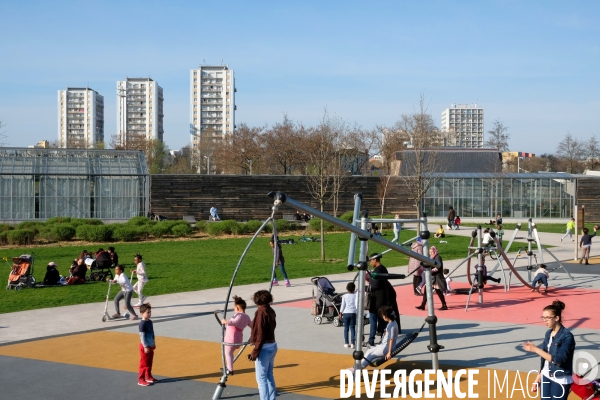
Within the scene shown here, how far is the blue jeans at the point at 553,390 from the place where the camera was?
806cm

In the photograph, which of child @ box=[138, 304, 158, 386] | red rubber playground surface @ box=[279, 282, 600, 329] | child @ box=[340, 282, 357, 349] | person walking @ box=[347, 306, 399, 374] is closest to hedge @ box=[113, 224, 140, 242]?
red rubber playground surface @ box=[279, 282, 600, 329]

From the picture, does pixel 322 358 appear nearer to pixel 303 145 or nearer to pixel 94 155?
pixel 94 155

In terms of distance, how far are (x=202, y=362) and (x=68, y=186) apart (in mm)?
37532

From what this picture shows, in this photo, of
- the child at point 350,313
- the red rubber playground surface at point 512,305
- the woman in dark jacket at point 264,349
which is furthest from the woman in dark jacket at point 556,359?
the red rubber playground surface at point 512,305

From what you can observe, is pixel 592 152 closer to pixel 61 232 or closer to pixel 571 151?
pixel 571 151

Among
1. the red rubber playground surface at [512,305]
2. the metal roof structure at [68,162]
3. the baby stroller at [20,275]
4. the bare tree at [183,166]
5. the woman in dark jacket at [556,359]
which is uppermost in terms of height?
the bare tree at [183,166]

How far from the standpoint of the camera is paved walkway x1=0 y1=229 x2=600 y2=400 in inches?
431

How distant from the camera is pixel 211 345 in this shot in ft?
45.1

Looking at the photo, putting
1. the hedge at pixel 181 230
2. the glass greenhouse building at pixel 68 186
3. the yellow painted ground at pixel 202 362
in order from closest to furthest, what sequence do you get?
the yellow painted ground at pixel 202 362
the hedge at pixel 181 230
the glass greenhouse building at pixel 68 186

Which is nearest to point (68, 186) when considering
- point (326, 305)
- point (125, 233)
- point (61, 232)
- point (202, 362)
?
point (61, 232)

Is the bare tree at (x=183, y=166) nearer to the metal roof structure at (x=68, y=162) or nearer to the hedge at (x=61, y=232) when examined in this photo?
the metal roof structure at (x=68, y=162)

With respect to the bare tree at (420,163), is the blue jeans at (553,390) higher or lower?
lower

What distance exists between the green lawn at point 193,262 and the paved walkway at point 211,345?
1633 millimetres

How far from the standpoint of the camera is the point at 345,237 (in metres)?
39.1
